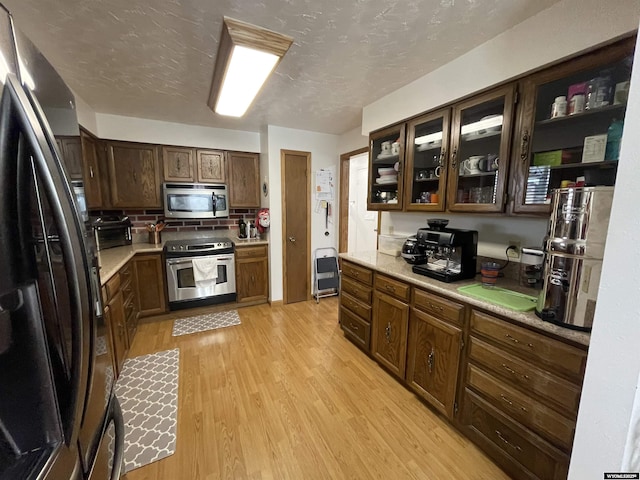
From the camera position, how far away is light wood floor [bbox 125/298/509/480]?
145cm

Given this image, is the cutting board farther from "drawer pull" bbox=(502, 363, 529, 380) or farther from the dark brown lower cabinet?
→ the dark brown lower cabinet

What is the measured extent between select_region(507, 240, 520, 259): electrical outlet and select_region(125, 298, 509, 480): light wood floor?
1227mm

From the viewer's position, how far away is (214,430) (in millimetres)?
1680

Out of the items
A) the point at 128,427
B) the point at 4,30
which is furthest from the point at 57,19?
the point at 128,427

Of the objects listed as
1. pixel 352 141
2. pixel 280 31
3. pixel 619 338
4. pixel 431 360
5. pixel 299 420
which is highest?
pixel 280 31

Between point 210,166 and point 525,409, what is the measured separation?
3.74 meters

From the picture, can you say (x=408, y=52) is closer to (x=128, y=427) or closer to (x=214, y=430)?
(x=214, y=430)

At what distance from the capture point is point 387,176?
257 cm

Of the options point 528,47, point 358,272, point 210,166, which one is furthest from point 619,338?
point 210,166

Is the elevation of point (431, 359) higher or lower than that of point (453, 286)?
lower

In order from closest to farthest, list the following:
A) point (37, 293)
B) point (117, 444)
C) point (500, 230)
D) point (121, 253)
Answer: point (37, 293) → point (117, 444) → point (500, 230) → point (121, 253)

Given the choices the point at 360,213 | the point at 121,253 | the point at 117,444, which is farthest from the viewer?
the point at 360,213

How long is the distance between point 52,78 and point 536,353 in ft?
6.68

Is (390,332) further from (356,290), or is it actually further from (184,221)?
(184,221)
